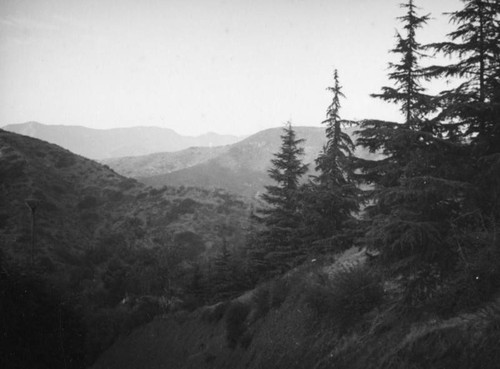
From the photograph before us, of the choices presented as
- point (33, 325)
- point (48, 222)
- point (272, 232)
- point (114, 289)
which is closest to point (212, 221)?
point (114, 289)

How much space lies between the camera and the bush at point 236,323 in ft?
41.2

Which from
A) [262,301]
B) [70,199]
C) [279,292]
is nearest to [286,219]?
[262,301]

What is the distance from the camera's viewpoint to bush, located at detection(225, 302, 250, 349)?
12567 mm

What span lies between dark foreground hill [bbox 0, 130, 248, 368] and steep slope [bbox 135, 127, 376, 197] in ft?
191

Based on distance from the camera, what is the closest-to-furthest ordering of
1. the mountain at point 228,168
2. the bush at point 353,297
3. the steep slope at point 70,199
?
the bush at point 353,297 < the steep slope at point 70,199 < the mountain at point 228,168

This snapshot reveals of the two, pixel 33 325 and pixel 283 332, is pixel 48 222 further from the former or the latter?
pixel 283 332

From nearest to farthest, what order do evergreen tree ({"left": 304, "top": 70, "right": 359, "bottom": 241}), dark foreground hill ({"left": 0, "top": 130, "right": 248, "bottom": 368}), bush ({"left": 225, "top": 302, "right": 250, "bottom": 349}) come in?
bush ({"left": 225, "top": 302, "right": 250, "bottom": 349}), evergreen tree ({"left": 304, "top": 70, "right": 359, "bottom": 241}), dark foreground hill ({"left": 0, "top": 130, "right": 248, "bottom": 368})

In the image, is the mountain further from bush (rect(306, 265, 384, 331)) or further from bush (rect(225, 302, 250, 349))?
bush (rect(306, 265, 384, 331))

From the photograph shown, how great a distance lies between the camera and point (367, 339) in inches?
253

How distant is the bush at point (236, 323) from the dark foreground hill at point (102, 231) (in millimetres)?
6388

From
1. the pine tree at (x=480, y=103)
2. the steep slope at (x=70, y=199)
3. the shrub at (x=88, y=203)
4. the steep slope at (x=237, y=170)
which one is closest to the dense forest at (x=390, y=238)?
the pine tree at (x=480, y=103)

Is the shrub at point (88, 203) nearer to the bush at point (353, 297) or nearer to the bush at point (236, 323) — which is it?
the bush at point (236, 323)

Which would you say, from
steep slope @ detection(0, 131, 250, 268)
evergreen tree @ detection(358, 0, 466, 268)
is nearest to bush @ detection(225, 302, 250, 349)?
evergreen tree @ detection(358, 0, 466, 268)

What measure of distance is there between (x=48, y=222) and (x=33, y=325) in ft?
130
